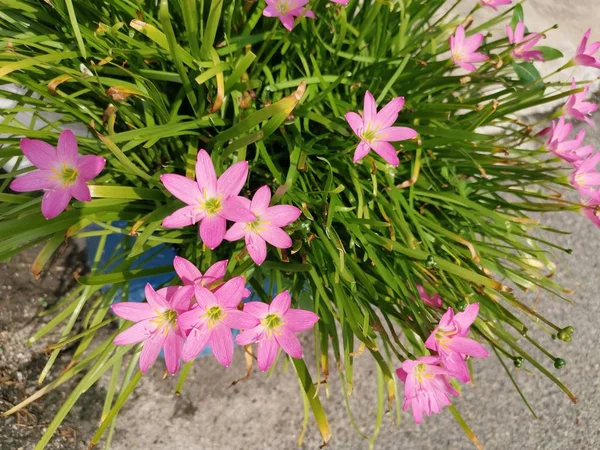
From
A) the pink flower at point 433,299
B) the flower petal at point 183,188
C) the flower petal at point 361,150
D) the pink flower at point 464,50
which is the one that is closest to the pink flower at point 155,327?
the flower petal at point 183,188

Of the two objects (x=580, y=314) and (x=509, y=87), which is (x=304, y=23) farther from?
(x=580, y=314)

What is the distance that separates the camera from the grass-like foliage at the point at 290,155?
677 mm

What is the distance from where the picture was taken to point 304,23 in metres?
0.77

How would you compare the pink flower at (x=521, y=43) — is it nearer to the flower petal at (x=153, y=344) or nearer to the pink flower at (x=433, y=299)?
the pink flower at (x=433, y=299)

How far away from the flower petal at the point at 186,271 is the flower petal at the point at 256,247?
66mm

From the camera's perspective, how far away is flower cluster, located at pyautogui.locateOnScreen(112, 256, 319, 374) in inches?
22.1

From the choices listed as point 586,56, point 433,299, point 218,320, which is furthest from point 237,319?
point 586,56

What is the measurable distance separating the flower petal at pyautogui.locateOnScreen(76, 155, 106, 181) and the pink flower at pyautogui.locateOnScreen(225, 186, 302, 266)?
154 mm

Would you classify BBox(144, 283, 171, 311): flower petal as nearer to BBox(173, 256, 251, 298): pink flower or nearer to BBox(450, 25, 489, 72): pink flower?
BBox(173, 256, 251, 298): pink flower

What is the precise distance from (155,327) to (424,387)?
1.10 ft

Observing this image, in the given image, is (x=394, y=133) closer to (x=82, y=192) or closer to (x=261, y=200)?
(x=261, y=200)

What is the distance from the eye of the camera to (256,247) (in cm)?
60

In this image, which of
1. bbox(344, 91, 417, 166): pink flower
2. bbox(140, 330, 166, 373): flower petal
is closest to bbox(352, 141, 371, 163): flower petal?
bbox(344, 91, 417, 166): pink flower

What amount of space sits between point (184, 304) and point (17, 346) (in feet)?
2.49
